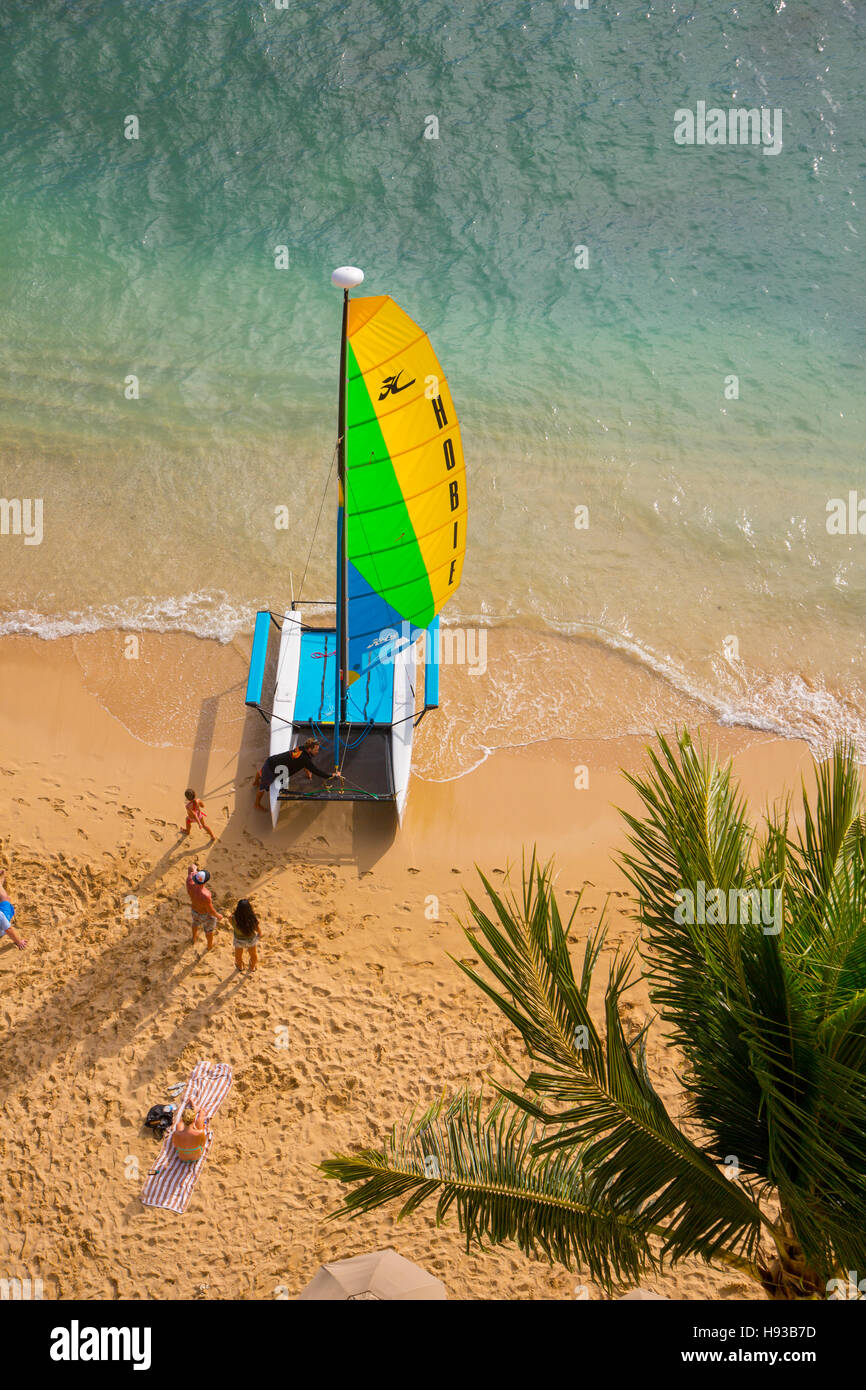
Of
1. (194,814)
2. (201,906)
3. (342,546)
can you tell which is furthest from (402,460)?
(201,906)

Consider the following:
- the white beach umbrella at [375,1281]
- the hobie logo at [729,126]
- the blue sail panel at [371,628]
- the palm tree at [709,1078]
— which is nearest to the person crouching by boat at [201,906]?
the blue sail panel at [371,628]

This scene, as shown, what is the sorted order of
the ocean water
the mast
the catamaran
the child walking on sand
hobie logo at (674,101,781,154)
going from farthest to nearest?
hobie logo at (674,101,781,154)
the ocean water
the child walking on sand
the catamaran
the mast

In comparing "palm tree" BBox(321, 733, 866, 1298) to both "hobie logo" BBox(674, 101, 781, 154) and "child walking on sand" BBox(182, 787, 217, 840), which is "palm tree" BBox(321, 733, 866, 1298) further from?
"hobie logo" BBox(674, 101, 781, 154)

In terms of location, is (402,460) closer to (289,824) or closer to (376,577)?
(376,577)

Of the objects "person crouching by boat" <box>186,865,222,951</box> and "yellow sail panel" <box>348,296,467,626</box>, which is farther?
"person crouching by boat" <box>186,865,222,951</box>

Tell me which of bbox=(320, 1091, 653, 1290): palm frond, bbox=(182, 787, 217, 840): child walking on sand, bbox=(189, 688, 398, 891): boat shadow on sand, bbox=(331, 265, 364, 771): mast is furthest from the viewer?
bbox=(189, 688, 398, 891): boat shadow on sand

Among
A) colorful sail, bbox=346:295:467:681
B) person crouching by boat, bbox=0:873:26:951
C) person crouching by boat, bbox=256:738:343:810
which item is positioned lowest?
person crouching by boat, bbox=0:873:26:951

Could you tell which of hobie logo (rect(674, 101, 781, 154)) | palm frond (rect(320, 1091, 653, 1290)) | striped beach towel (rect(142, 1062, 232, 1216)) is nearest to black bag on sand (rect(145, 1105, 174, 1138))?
striped beach towel (rect(142, 1062, 232, 1216))
